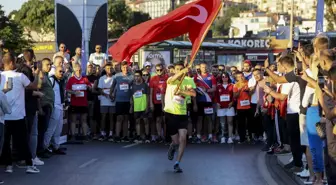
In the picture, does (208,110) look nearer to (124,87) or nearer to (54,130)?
(124,87)

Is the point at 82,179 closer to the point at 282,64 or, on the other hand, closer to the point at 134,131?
the point at 282,64

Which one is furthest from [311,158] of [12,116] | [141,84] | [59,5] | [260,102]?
[59,5]

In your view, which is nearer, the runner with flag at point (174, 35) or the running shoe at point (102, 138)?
the runner with flag at point (174, 35)

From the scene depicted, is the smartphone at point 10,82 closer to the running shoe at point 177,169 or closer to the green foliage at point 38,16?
the running shoe at point 177,169

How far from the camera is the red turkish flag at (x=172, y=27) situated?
13.3 m

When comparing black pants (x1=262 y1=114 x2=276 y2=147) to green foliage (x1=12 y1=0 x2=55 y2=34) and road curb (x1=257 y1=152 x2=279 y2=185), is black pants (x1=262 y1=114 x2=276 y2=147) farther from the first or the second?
green foliage (x1=12 y1=0 x2=55 y2=34)

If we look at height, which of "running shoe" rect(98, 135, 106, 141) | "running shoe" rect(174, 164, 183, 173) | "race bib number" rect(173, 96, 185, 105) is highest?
"race bib number" rect(173, 96, 185, 105)

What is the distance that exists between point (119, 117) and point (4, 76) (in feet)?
24.1

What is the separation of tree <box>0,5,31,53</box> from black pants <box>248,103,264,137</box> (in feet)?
93.7

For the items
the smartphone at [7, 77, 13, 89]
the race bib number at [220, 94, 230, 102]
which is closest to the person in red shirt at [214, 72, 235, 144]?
the race bib number at [220, 94, 230, 102]

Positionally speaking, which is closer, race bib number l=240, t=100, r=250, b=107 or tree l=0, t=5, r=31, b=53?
race bib number l=240, t=100, r=250, b=107

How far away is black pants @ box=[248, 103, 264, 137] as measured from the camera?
732 inches

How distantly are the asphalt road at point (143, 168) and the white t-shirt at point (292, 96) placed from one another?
1.27 meters

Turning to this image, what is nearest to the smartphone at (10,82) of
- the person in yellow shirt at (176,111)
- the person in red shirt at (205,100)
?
the person in yellow shirt at (176,111)
